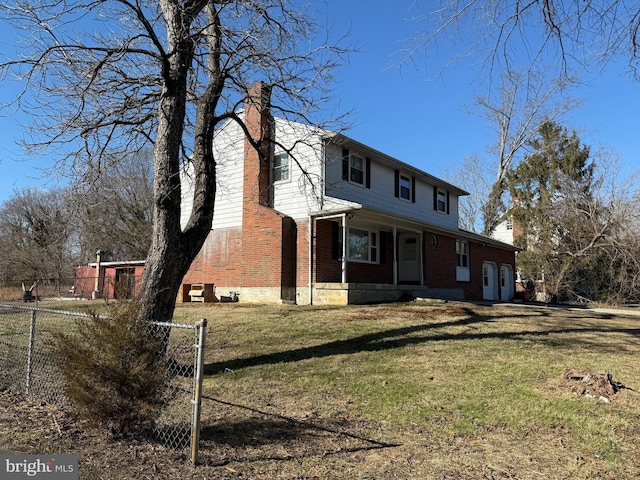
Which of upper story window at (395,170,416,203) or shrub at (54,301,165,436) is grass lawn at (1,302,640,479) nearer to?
shrub at (54,301,165,436)

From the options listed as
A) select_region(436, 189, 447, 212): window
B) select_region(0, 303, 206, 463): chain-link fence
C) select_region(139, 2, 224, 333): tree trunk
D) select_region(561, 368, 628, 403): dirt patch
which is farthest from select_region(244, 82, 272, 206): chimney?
select_region(561, 368, 628, 403): dirt patch

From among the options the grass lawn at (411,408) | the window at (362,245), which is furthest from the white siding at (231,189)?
the grass lawn at (411,408)

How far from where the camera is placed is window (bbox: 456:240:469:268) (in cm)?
2273

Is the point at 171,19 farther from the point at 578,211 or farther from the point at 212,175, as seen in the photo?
the point at 578,211

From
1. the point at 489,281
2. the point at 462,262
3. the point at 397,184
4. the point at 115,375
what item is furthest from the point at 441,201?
the point at 115,375

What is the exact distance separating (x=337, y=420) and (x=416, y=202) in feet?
58.7

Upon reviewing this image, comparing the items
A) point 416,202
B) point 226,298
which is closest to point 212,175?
point 226,298

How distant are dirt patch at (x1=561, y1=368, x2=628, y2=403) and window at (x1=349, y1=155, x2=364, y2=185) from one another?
12.4 m

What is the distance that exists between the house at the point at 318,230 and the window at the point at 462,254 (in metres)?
0.49

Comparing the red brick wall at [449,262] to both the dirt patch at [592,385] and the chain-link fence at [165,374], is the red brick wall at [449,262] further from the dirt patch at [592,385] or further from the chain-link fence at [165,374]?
the dirt patch at [592,385]

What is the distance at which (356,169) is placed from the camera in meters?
18.1

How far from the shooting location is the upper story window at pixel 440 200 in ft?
77.6

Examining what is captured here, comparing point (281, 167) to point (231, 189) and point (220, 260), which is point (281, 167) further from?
point (220, 260)

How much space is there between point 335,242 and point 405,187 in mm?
6136
